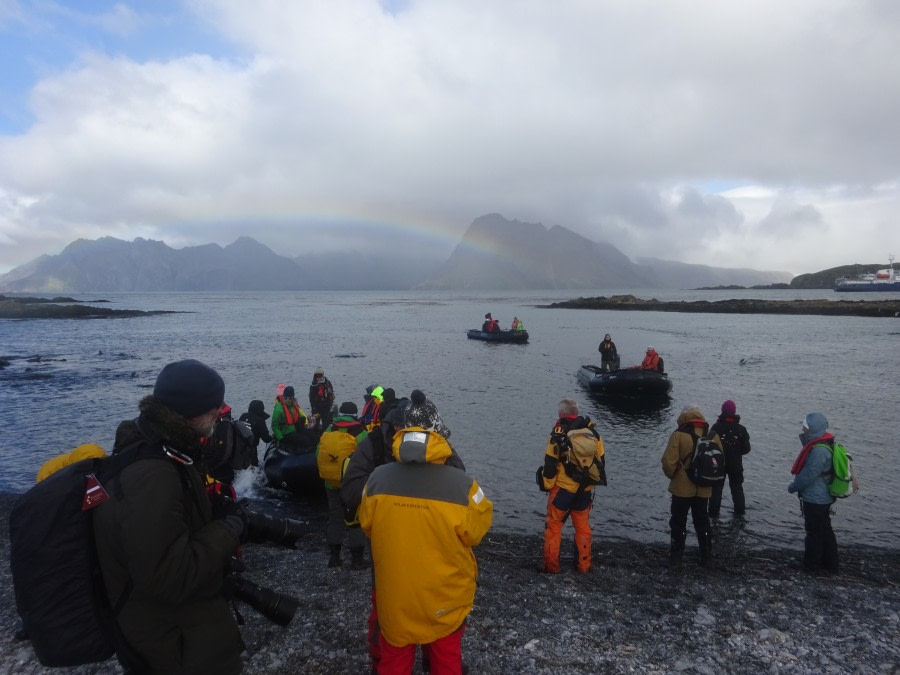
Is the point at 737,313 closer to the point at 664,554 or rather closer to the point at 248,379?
the point at 248,379

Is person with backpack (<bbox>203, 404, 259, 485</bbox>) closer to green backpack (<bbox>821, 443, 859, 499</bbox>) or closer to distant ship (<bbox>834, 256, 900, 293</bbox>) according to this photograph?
green backpack (<bbox>821, 443, 859, 499</bbox>)

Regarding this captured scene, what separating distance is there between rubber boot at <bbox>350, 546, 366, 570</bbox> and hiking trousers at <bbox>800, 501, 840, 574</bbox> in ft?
20.5

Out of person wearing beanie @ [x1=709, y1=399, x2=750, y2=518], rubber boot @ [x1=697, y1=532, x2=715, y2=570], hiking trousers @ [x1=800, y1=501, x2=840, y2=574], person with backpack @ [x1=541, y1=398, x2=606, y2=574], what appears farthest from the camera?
person wearing beanie @ [x1=709, y1=399, x2=750, y2=518]

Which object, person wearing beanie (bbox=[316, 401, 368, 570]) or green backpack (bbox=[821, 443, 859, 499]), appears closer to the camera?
green backpack (bbox=[821, 443, 859, 499])

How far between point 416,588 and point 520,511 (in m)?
8.34

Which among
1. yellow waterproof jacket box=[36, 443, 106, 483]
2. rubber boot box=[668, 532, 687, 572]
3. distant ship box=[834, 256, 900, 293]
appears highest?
distant ship box=[834, 256, 900, 293]

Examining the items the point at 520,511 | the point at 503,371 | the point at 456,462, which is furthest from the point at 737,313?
the point at 456,462

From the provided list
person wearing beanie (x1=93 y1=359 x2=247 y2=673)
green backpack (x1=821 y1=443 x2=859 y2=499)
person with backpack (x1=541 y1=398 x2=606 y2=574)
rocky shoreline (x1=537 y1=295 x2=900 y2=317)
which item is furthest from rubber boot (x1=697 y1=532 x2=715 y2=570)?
A: rocky shoreline (x1=537 y1=295 x2=900 y2=317)

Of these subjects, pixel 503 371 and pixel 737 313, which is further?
pixel 737 313

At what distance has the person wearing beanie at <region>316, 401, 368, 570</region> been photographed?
7.55 m

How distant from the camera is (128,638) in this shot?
2785mm

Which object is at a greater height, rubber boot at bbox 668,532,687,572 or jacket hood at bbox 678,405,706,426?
jacket hood at bbox 678,405,706,426

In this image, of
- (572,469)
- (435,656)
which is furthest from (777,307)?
(435,656)

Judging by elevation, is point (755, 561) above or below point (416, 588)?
below
